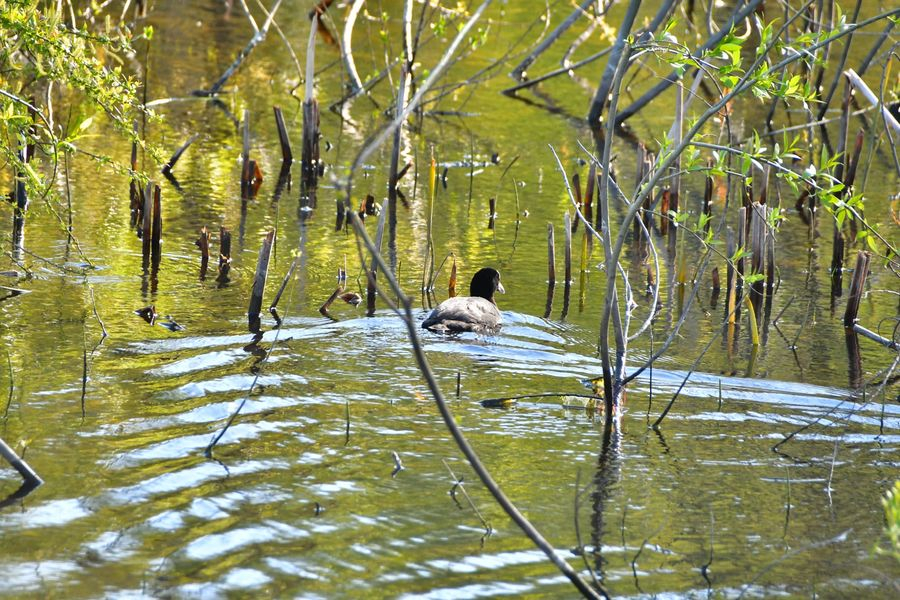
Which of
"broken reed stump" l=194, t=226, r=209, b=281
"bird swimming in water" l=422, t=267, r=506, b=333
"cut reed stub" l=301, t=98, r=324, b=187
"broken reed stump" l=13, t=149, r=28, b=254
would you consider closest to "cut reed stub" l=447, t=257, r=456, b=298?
"bird swimming in water" l=422, t=267, r=506, b=333

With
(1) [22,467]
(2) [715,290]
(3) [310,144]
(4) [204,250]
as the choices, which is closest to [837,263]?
(2) [715,290]

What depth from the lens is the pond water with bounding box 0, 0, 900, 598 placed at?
17.1 feet

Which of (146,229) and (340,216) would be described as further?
(340,216)

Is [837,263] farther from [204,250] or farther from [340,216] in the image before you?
[204,250]

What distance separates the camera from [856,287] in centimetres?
→ 938

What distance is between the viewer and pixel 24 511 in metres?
5.42

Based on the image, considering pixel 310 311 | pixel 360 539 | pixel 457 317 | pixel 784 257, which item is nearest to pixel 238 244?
pixel 310 311

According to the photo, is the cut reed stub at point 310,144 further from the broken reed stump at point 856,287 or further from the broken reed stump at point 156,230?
the broken reed stump at point 856,287

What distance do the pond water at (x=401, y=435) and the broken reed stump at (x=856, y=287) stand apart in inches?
6.1

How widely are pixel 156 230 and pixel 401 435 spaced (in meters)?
4.25

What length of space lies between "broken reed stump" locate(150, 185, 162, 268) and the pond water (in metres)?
0.15

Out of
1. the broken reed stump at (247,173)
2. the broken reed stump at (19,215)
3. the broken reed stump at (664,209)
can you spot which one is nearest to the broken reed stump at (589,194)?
the broken reed stump at (664,209)

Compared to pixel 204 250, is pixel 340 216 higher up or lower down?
higher up

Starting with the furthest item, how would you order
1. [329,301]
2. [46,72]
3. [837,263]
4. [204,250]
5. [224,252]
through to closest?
1. [837,263]
2. [224,252]
3. [204,250]
4. [329,301]
5. [46,72]
